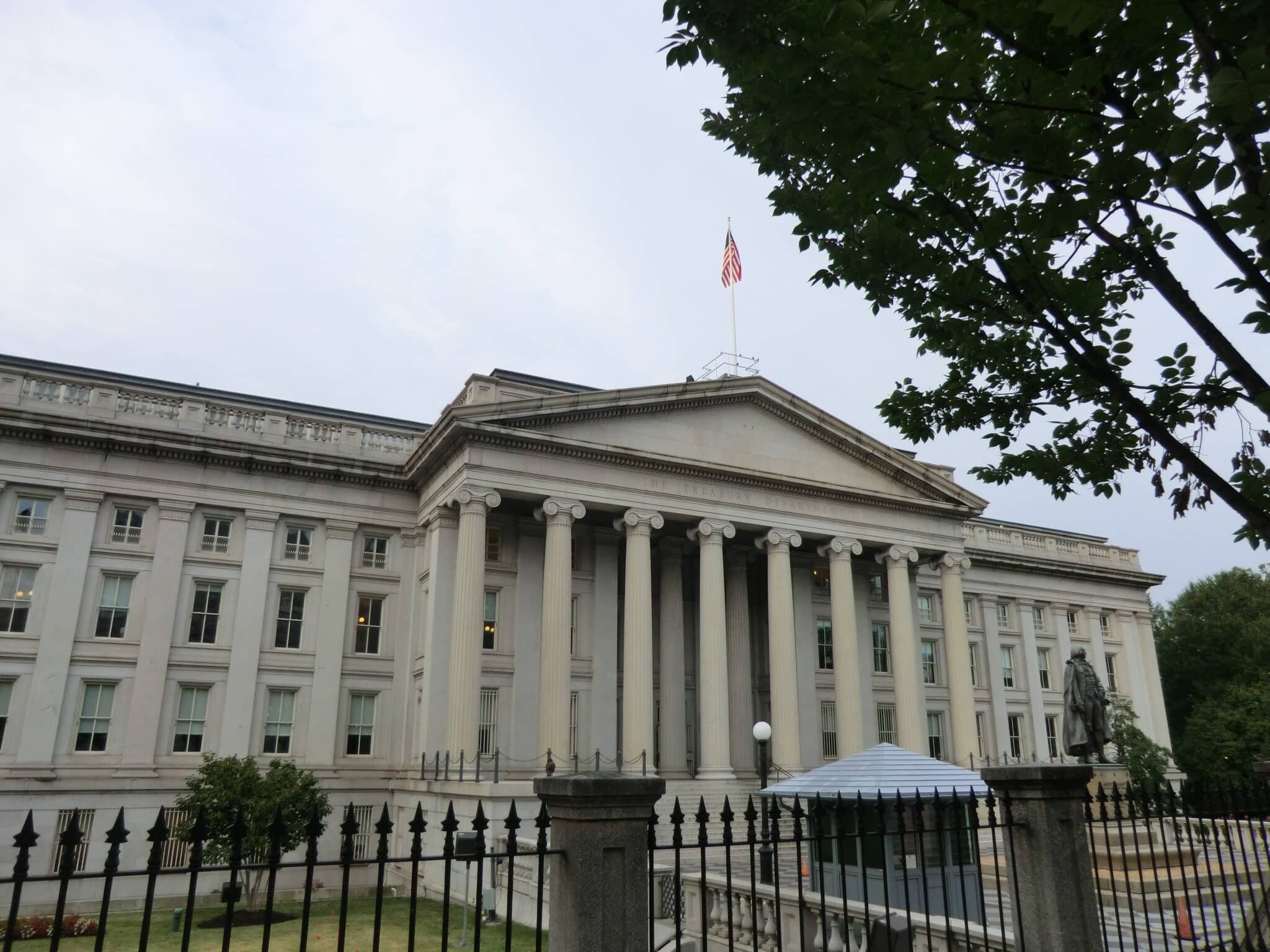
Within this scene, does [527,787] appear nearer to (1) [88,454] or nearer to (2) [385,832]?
(1) [88,454]

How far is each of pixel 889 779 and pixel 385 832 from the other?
12.8 metres

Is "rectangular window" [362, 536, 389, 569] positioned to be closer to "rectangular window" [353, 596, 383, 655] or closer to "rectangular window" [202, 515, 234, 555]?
"rectangular window" [353, 596, 383, 655]

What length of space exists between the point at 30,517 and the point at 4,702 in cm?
563

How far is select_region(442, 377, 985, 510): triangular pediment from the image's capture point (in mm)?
31172

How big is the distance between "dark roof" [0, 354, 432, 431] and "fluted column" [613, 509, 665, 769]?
9820 millimetres

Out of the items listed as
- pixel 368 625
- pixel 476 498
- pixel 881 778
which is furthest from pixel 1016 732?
pixel 881 778

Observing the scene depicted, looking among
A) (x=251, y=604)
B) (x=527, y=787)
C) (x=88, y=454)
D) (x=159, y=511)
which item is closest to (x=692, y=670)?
(x=527, y=787)

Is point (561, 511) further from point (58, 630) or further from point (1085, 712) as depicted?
point (1085, 712)

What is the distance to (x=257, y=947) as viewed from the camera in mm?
18562

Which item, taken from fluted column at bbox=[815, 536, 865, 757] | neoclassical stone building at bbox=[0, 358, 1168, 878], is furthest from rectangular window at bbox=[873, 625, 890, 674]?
fluted column at bbox=[815, 536, 865, 757]

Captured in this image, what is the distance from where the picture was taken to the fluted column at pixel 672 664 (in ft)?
110

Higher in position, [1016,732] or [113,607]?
[113,607]

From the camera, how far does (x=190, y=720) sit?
29.1 metres

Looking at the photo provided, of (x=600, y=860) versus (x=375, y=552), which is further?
(x=375, y=552)
